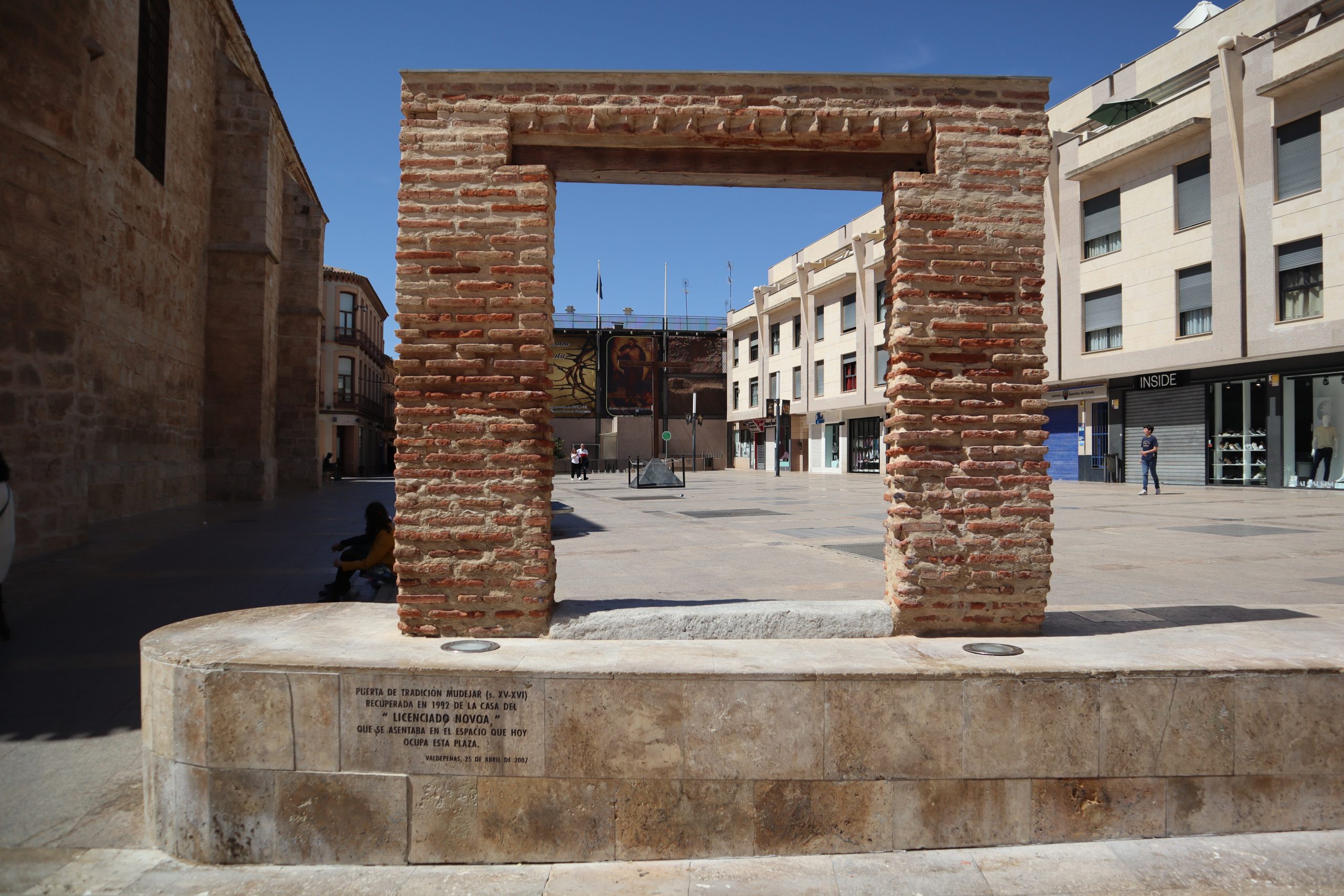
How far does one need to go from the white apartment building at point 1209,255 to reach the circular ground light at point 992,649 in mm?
19353

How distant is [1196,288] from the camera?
22.0 meters

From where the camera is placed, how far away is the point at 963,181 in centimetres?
480

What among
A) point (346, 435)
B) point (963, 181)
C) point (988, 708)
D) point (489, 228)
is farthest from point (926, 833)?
point (346, 435)

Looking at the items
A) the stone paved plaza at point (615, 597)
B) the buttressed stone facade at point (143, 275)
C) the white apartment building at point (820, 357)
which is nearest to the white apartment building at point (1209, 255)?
the stone paved plaza at point (615, 597)

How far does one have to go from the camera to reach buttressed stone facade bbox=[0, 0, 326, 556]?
9.78 m

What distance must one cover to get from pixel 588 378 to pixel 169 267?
136ft

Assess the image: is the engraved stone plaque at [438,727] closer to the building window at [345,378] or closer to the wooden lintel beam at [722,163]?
the wooden lintel beam at [722,163]

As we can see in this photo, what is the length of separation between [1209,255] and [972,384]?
69.5 feet

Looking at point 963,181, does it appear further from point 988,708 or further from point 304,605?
point 304,605

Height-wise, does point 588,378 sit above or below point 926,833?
above

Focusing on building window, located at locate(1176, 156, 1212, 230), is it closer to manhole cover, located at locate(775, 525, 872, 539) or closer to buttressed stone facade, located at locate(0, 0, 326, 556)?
manhole cover, located at locate(775, 525, 872, 539)

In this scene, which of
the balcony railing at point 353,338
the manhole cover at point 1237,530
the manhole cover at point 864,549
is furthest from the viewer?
the balcony railing at point 353,338

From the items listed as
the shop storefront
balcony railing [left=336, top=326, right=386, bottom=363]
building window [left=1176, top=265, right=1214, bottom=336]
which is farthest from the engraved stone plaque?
balcony railing [left=336, top=326, right=386, bottom=363]

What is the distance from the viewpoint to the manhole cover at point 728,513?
15.4 meters
